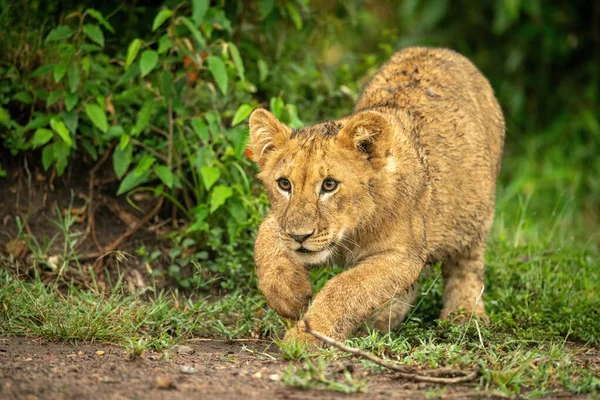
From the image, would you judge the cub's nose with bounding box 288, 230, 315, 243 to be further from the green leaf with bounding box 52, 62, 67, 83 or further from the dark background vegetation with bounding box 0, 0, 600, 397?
the green leaf with bounding box 52, 62, 67, 83

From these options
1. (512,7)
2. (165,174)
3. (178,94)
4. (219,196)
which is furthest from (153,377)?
(512,7)

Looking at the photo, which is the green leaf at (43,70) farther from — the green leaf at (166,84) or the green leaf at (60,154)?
the green leaf at (166,84)

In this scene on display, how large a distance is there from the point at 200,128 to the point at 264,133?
1.14m

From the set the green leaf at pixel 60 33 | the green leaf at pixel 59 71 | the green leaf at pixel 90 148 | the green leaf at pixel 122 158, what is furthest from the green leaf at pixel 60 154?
the green leaf at pixel 60 33

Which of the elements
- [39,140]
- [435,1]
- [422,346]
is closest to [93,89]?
[39,140]

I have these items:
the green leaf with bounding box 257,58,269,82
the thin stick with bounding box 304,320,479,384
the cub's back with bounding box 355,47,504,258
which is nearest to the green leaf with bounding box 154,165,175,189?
the green leaf with bounding box 257,58,269,82

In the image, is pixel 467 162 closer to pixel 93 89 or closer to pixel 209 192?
pixel 209 192

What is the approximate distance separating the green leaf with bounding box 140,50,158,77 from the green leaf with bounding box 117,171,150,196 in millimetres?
741

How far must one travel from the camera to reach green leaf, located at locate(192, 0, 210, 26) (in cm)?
617

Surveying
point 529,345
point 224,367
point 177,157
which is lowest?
point 529,345

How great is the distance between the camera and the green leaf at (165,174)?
20.8ft

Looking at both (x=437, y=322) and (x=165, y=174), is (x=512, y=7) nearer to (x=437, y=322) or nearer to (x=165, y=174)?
(x=165, y=174)

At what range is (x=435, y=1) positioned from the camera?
1055cm

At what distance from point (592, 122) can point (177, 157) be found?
17.6 feet
